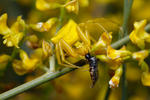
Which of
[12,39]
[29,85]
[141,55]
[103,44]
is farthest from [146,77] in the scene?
[12,39]

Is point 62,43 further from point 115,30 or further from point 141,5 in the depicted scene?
point 141,5

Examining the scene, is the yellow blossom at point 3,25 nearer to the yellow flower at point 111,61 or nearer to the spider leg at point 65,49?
the spider leg at point 65,49

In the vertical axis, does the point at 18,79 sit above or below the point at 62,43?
below

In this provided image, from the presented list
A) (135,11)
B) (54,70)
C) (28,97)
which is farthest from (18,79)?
(135,11)

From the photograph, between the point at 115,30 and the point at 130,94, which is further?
the point at 130,94

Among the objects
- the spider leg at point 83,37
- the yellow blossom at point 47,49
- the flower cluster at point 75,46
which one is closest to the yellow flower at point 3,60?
the flower cluster at point 75,46

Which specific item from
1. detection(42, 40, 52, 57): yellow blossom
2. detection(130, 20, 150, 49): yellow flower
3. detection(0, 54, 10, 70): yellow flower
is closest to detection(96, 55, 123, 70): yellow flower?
detection(130, 20, 150, 49): yellow flower
